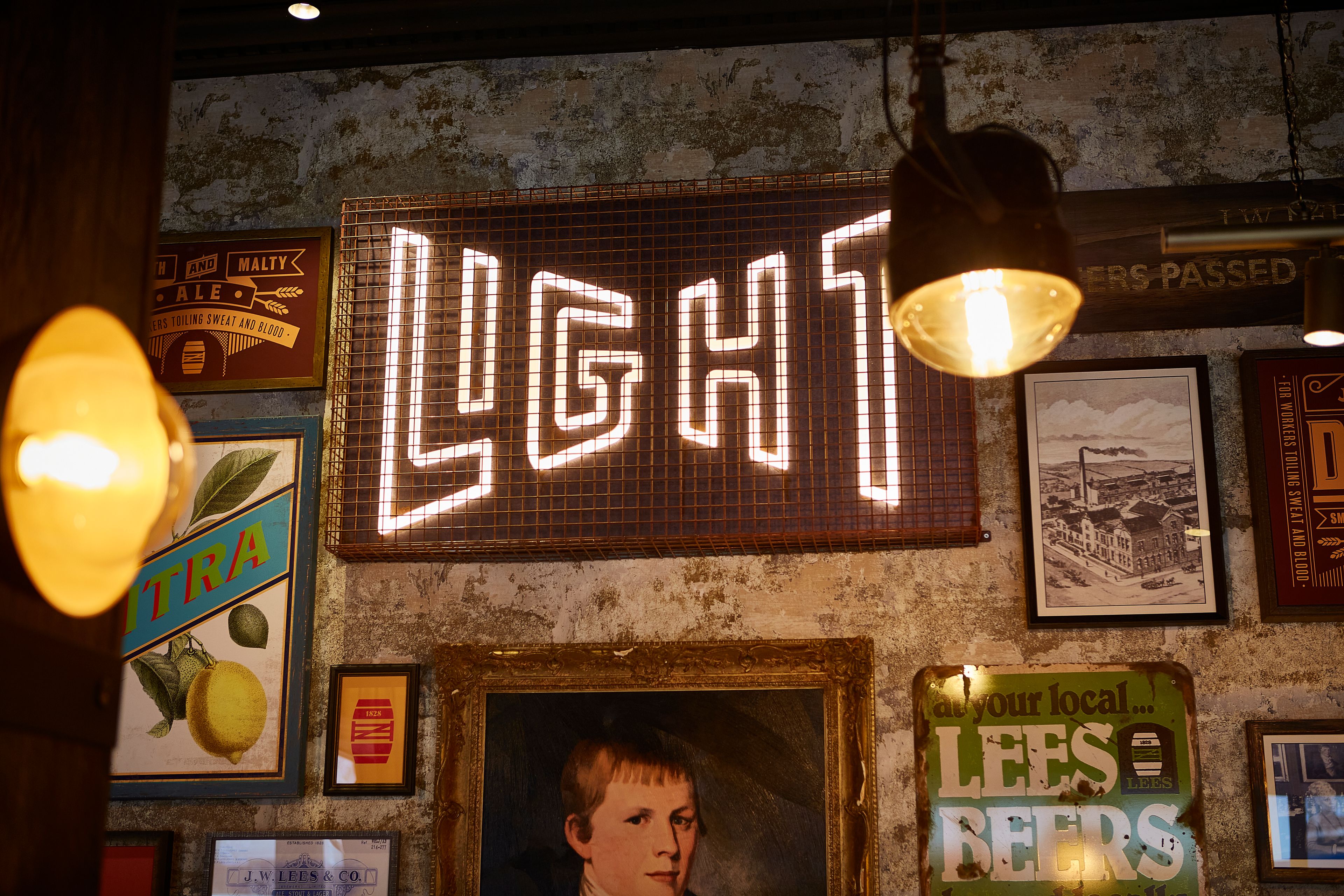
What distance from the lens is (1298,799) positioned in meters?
Answer: 3.05

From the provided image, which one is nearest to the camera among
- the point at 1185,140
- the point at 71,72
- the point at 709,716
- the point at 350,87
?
the point at 71,72

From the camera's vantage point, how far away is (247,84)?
4.00 metres

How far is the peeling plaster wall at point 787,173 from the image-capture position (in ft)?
10.6

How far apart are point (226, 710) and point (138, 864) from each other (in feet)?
1.63

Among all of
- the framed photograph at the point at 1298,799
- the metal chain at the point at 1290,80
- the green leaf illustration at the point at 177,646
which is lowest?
the framed photograph at the point at 1298,799

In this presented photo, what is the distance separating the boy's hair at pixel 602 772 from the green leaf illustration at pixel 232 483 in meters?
1.36

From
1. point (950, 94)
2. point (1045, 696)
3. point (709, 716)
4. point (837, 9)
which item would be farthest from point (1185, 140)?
point (709, 716)

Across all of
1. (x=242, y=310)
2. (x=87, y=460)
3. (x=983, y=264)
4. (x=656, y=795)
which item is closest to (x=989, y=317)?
(x=983, y=264)

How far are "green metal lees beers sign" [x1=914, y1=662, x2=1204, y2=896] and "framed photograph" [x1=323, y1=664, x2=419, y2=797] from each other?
1.50 m

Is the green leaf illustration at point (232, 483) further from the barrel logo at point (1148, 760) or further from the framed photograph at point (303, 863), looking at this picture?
the barrel logo at point (1148, 760)

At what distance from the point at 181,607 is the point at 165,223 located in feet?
4.49

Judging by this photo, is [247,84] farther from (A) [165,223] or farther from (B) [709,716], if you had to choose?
(B) [709,716]

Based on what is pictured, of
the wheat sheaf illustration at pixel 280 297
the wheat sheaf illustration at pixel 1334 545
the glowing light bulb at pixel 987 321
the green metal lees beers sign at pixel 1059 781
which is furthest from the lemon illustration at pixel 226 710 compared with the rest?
the wheat sheaf illustration at pixel 1334 545

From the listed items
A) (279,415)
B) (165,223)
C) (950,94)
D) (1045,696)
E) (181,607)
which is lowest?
(1045,696)
